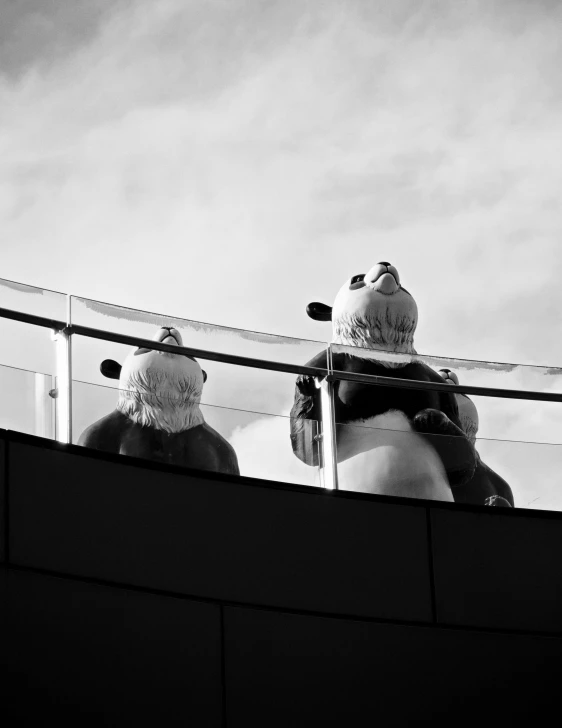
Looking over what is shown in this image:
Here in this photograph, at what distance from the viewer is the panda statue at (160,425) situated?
7.47 m

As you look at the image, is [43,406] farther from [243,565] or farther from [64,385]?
[243,565]

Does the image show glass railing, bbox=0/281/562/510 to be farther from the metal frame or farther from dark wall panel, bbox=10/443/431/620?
dark wall panel, bbox=10/443/431/620

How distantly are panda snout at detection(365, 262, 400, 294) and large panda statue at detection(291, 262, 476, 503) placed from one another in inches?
23.7

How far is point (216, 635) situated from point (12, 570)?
1.10 metres

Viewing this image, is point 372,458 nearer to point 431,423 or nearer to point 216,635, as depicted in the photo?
point 431,423

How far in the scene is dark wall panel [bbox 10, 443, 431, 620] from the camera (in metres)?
7.00

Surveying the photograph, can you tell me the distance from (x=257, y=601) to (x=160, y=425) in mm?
1114

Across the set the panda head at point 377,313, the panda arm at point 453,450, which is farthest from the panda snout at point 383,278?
the panda arm at point 453,450

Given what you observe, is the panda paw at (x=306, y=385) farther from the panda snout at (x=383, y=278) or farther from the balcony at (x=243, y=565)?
the panda snout at (x=383, y=278)

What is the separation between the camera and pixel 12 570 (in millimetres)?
6781

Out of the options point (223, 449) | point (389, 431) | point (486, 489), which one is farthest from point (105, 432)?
point (486, 489)

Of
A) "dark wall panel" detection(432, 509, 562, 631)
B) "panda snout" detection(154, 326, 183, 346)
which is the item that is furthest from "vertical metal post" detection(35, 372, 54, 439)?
"dark wall panel" detection(432, 509, 562, 631)

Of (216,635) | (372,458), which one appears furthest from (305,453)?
(216,635)

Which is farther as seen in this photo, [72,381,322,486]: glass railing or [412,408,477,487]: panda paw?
[412,408,477,487]: panda paw
